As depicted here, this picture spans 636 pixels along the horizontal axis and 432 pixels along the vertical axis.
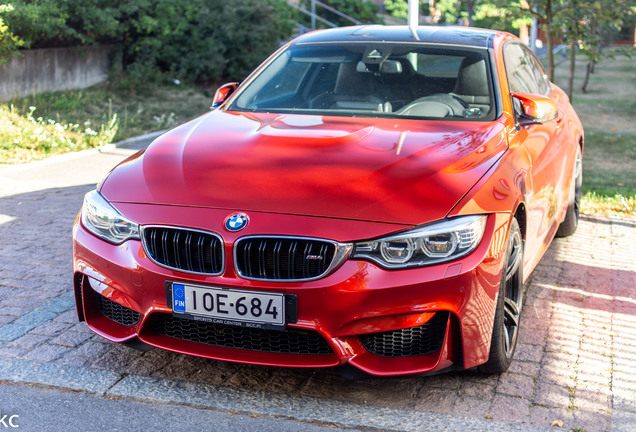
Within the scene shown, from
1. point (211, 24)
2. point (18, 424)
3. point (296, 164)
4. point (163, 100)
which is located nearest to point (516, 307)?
point (296, 164)

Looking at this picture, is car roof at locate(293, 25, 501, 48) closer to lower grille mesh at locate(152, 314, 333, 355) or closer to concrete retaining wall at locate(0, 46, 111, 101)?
lower grille mesh at locate(152, 314, 333, 355)

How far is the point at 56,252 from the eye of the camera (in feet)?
18.0

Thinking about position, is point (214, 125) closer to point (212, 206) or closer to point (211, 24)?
point (212, 206)

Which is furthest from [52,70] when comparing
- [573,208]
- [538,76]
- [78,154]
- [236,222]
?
[236,222]

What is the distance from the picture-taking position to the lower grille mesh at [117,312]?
11.4ft

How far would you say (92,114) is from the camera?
1280cm

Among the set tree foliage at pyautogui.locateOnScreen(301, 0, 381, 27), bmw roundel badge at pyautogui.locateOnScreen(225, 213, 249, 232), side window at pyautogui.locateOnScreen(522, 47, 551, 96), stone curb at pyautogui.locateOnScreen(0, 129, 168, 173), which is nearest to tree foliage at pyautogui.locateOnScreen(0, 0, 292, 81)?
stone curb at pyautogui.locateOnScreen(0, 129, 168, 173)

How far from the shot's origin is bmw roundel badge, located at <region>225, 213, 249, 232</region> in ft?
10.3

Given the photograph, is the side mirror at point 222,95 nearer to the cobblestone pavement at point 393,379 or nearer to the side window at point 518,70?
the cobblestone pavement at point 393,379

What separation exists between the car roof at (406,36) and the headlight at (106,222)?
2112 millimetres

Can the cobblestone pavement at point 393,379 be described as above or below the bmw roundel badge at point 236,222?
below

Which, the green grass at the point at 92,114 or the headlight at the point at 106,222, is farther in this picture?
the green grass at the point at 92,114

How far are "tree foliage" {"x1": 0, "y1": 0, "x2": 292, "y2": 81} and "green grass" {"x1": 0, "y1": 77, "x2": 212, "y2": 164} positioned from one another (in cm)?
67

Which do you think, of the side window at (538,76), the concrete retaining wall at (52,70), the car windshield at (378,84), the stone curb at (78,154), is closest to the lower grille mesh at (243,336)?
the car windshield at (378,84)
